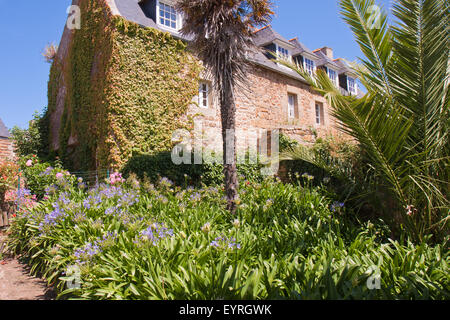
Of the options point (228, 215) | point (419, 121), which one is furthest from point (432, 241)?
point (228, 215)

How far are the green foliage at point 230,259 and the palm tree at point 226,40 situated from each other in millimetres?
1456

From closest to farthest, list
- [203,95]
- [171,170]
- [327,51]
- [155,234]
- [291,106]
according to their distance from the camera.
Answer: [155,234] < [171,170] < [203,95] < [291,106] < [327,51]

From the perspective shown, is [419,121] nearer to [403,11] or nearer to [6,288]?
[403,11]

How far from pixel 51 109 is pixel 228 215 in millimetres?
12570

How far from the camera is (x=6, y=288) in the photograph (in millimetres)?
3719

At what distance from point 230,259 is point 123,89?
6965mm

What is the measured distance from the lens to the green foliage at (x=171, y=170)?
25.0 feet

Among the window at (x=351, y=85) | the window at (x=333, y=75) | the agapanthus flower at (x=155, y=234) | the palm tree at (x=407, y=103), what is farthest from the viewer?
the window at (x=351, y=85)

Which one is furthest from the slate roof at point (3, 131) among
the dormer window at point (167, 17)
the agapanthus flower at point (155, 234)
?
the agapanthus flower at point (155, 234)

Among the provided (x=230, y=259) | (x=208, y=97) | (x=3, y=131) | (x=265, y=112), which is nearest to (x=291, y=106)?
(x=265, y=112)

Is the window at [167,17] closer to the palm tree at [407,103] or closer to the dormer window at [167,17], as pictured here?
the dormer window at [167,17]

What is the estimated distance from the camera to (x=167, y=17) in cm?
979

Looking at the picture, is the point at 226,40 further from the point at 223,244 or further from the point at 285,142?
the point at 285,142
